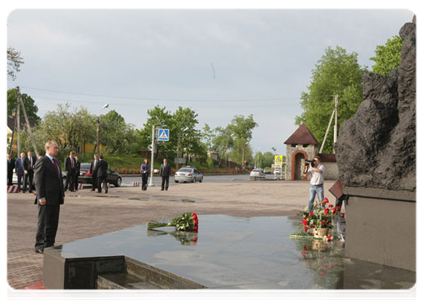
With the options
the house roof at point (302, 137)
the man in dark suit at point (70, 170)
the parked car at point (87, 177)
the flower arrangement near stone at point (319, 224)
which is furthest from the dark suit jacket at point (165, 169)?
the house roof at point (302, 137)

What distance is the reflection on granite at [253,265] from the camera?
4.19 metres

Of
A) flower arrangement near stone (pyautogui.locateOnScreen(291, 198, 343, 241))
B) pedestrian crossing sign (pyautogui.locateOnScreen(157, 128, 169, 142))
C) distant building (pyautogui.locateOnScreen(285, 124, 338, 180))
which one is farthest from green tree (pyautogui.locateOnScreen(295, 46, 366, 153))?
flower arrangement near stone (pyautogui.locateOnScreen(291, 198, 343, 241))

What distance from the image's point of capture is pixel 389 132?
19.0 ft

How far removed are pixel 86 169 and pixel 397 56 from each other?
2916 cm

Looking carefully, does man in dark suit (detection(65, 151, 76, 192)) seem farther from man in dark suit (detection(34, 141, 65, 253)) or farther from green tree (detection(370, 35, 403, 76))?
green tree (detection(370, 35, 403, 76))

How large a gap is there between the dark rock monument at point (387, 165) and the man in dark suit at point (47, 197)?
14.2ft

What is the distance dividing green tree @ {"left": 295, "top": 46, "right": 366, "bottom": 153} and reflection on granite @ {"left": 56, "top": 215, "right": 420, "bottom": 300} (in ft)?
148

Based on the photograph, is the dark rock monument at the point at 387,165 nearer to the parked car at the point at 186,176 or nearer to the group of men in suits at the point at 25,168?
the group of men in suits at the point at 25,168

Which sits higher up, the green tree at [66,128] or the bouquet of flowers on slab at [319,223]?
the green tree at [66,128]

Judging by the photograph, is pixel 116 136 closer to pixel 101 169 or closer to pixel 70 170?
pixel 101 169

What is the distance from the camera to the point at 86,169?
25.9 m

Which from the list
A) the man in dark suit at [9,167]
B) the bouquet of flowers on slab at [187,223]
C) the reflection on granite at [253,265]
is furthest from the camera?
the man in dark suit at [9,167]

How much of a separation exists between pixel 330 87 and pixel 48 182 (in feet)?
162

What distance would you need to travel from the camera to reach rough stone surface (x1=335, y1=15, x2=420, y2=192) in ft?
17.5
